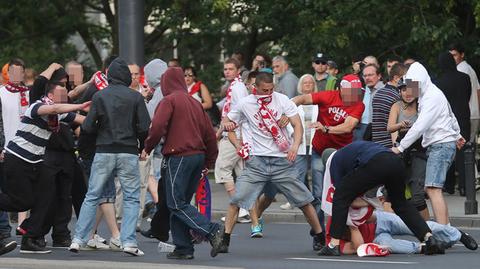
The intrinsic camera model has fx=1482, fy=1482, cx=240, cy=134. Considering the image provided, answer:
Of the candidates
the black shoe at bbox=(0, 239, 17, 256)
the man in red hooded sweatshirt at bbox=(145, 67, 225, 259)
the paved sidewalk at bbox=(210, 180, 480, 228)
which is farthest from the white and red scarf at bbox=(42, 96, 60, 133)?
the paved sidewalk at bbox=(210, 180, 480, 228)

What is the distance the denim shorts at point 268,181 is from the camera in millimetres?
13719

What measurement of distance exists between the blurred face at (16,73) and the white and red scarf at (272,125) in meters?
2.58

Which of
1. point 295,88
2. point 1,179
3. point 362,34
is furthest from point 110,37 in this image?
point 1,179

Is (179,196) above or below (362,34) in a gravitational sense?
below

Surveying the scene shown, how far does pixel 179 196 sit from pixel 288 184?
1253 mm

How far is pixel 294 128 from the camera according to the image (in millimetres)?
13961

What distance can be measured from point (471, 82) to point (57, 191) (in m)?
7.67

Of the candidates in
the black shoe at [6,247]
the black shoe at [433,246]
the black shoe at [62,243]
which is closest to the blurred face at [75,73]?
the black shoe at [62,243]

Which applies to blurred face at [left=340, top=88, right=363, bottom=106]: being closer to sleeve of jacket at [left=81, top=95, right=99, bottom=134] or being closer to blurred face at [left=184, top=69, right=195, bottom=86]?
sleeve of jacket at [left=81, top=95, right=99, bottom=134]

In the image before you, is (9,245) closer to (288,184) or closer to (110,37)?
(288,184)

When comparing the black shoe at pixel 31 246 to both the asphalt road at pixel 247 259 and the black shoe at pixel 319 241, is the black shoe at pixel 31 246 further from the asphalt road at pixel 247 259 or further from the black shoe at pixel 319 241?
the black shoe at pixel 319 241

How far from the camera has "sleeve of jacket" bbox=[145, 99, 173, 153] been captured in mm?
12938

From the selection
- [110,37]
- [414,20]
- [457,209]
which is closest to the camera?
[457,209]

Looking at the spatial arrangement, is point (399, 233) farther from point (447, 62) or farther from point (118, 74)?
point (447, 62)
